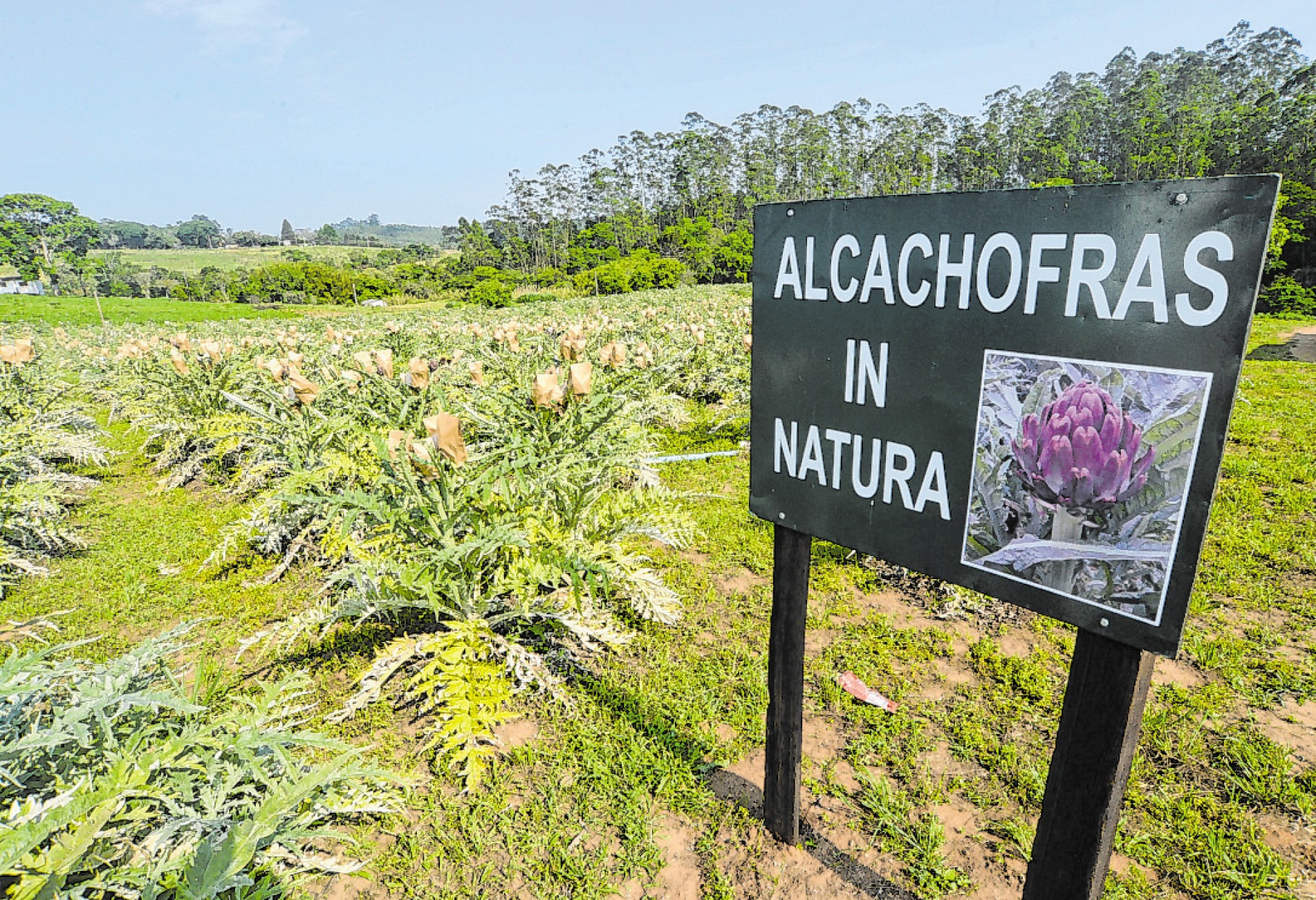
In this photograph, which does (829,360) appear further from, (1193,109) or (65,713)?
(1193,109)

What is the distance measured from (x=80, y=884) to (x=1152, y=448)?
88.0 inches

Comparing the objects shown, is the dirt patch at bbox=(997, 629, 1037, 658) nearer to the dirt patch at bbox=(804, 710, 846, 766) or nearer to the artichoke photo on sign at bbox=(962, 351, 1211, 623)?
the dirt patch at bbox=(804, 710, 846, 766)

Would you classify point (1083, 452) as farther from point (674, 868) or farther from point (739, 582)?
point (739, 582)

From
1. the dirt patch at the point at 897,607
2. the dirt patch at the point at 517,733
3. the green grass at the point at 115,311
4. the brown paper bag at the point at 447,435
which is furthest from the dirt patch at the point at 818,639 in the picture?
the green grass at the point at 115,311

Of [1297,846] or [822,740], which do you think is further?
[822,740]

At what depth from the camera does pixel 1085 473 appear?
1.04 meters

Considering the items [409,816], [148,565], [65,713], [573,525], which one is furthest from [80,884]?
[148,565]

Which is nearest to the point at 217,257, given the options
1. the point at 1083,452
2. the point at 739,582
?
the point at 739,582

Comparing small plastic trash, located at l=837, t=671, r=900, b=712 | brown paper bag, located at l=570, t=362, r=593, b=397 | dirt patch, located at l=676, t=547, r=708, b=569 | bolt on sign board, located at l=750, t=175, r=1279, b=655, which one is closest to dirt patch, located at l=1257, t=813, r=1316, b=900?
small plastic trash, located at l=837, t=671, r=900, b=712

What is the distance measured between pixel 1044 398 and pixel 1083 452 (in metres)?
0.11

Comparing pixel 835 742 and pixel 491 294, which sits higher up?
pixel 491 294

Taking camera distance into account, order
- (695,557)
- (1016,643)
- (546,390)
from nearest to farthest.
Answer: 1. (546,390)
2. (1016,643)
3. (695,557)

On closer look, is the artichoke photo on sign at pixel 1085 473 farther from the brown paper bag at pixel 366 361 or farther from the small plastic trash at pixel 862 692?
the brown paper bag at pixel 366 361

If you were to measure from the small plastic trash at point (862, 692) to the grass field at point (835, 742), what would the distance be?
43 millimetres
